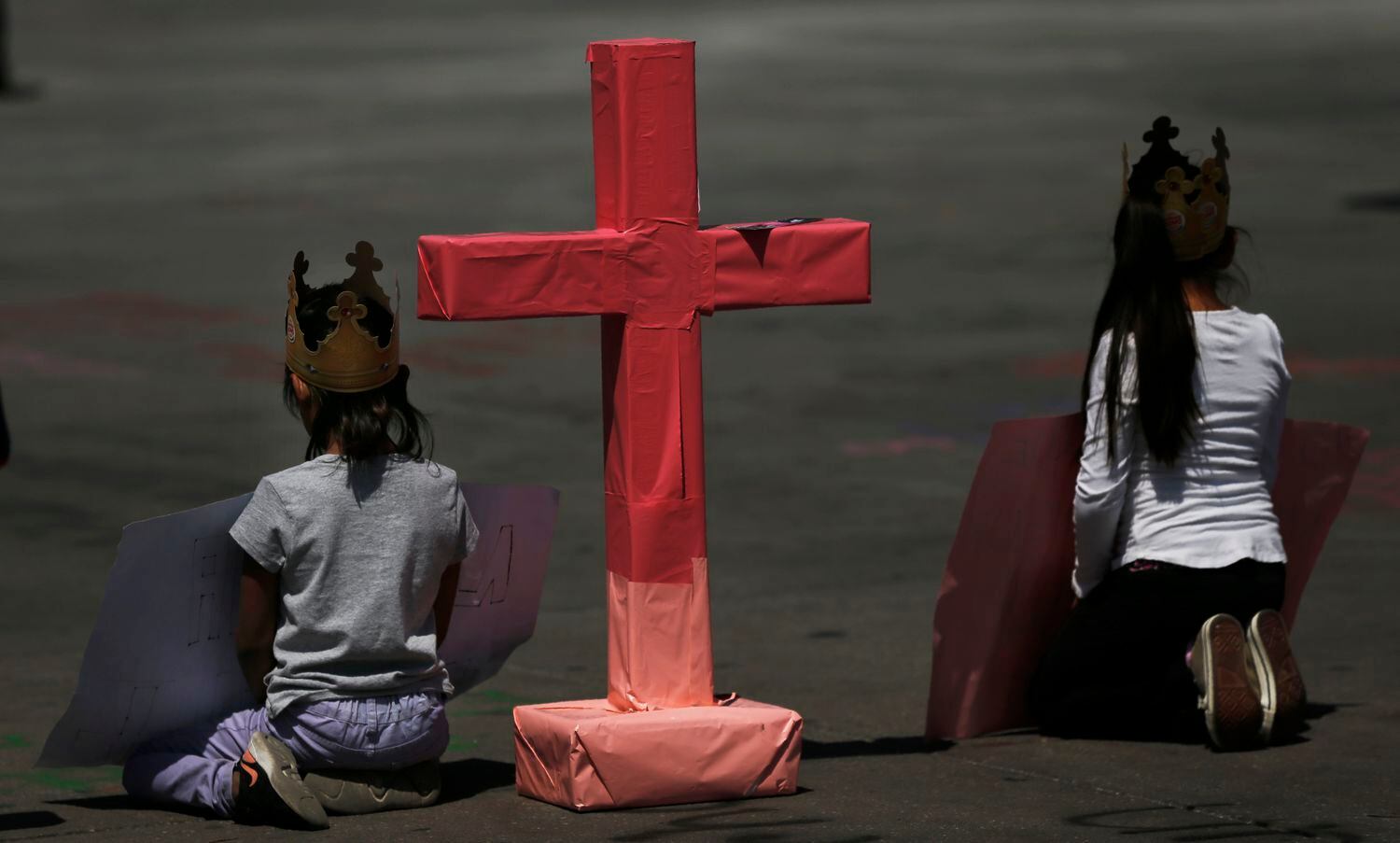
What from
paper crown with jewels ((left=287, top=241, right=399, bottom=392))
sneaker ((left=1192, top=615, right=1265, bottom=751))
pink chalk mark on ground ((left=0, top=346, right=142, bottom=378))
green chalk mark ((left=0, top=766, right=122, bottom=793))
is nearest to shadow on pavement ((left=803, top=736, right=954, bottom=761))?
sneaker ((left=1192, top=615, right=1265, bottom=751))

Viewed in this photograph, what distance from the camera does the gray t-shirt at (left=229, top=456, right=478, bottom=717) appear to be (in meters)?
4.92

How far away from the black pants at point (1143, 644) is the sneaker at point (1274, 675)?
0.07m

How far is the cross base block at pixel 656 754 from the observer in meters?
5.00

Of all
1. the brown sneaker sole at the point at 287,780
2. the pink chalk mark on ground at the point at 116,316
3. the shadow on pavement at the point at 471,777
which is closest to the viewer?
the brown sneaker sole at the point at 287,780

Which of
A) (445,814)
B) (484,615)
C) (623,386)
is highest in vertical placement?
(623,386)

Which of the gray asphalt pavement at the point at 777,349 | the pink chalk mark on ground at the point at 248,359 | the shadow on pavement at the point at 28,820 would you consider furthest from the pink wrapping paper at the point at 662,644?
the pink chalk mark on ground at the point at 248,359

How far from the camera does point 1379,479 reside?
8961 millimetres

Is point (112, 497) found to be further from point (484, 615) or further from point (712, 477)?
point (484, 615)

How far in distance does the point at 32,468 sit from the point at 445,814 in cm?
477

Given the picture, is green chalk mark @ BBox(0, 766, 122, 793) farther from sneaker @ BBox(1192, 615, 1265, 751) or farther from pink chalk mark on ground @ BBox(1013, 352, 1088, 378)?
pink chalk mark on ground @ BBox(1013, 352, 1088, 378)

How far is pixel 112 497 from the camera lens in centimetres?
884

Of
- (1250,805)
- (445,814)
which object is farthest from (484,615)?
(1250,805)

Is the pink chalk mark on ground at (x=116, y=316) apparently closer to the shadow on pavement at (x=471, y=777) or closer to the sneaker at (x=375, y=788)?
the shadow on pavement at (x=471, y=777)

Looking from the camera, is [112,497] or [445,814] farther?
[112,497]
